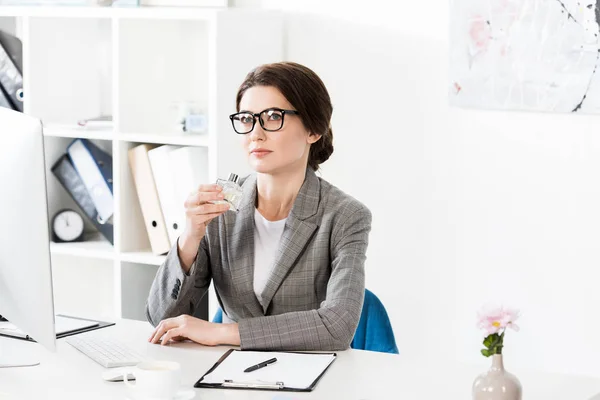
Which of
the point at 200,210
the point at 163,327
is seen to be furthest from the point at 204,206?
the point at 163,327

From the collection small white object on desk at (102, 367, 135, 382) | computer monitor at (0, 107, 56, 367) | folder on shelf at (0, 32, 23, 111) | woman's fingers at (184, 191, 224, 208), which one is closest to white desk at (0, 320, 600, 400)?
small white object on desk at (102, 367, 135, 382)

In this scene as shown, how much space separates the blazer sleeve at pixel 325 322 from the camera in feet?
7.00

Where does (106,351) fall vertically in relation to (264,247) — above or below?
below

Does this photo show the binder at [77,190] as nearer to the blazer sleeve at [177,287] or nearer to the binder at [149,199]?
the binder at [149,199]

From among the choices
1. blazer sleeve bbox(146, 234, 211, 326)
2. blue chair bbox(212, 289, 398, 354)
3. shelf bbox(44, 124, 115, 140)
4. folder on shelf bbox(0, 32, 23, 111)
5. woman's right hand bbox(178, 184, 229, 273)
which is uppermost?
folder on shelf bbox(0, 32, 23, 111)

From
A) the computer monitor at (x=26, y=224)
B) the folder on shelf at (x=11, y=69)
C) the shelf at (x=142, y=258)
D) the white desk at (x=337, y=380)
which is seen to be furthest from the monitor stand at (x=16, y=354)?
the folder on shelf at (x=11, y=69)

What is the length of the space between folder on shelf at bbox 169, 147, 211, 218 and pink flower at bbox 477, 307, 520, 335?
177cm

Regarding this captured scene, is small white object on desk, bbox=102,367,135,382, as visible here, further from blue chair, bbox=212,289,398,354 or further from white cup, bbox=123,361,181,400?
blue chair, bbox=212,289,398,354

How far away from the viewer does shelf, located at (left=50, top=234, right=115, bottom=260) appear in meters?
3.47

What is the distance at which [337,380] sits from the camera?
1954mm

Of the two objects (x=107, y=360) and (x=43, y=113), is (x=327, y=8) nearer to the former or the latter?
(x=43, y=113)

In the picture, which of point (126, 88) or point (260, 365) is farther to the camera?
point (126, 88)

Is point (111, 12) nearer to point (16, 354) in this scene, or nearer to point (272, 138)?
point (272, 138)

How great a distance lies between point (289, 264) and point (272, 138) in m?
0.31
